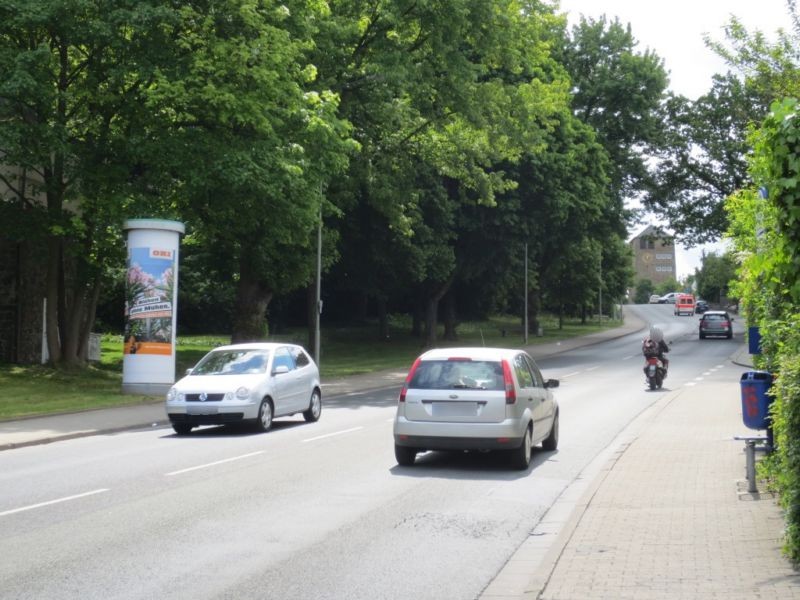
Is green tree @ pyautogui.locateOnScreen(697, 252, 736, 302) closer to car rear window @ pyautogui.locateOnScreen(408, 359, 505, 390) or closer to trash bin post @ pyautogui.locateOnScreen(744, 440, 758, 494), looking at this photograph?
car rear window @ pyautogui.locateOnScreen(408, 359, 505, 390)

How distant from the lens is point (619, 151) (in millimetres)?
57969

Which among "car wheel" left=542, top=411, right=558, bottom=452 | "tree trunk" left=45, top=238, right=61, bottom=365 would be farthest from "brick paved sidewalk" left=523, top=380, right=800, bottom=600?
"tree trunk" left=45, top=238, right=61, bottom=365

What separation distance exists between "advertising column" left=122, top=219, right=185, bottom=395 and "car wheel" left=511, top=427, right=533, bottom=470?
13514 mm

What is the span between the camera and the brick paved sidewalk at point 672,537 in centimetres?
624

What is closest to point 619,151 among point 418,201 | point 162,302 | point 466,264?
point 466,264

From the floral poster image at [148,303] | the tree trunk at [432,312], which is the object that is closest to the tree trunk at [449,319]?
the tree trunk at [432,312]

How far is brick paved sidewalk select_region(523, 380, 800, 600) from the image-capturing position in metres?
6.24

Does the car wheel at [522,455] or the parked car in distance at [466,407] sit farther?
the car wheel at [522,455]

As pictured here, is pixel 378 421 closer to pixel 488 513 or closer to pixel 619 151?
pixel 488 513

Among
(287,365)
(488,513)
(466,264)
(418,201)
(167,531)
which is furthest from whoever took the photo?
(466,264)

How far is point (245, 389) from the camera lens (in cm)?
1697

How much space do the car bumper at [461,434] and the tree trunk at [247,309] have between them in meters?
21.7

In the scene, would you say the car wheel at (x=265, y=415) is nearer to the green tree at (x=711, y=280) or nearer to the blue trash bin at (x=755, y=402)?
the blue trash bin at (x=755, y=402)

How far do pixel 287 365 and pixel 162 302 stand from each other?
6.85 m
